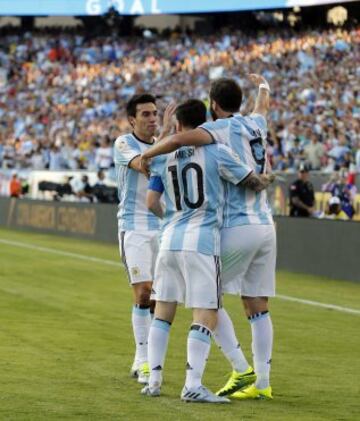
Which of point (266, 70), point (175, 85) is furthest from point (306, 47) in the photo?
point (175, 85)

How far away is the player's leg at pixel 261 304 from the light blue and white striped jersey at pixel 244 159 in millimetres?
156

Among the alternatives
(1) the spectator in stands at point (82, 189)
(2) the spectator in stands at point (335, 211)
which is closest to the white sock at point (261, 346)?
(2) the spectator in stands at point (335, 211)

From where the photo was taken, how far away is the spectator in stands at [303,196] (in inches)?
944

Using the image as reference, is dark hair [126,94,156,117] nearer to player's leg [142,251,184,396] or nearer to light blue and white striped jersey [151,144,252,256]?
light blue and white striped jersey [151,144,252,256]

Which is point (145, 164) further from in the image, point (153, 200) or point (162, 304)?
point (162, 304)

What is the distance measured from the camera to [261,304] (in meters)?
8.56

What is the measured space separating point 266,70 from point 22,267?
18.7m

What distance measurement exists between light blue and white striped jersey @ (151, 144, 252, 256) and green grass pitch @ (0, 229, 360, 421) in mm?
Answer: 1121

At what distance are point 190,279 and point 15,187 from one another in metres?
31.2

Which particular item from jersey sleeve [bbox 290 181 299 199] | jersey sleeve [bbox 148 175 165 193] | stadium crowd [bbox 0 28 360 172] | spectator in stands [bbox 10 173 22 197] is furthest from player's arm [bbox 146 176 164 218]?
spectator in stands [bbox 10 173 22 197]

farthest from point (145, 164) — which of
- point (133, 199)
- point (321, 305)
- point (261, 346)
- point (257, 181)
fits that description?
point (321, 305)

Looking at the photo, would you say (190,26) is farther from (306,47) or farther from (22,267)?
(22,267)

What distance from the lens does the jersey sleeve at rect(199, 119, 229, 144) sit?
821 cm

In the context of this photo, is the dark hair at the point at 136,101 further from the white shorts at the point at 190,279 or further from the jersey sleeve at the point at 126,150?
the white shorts at the point at 190,279
